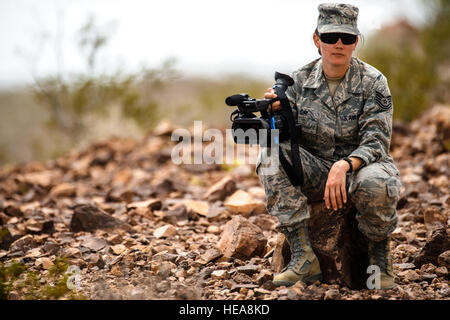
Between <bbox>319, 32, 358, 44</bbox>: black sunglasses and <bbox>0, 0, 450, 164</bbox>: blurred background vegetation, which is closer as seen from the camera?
<bbox>319, 32, 358, 44</bbox>: black sunglasses

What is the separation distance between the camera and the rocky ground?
10.9 ft

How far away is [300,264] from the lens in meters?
3.26

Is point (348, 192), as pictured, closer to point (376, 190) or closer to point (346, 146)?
point (376, 190)

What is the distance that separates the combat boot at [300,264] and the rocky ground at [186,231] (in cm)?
7

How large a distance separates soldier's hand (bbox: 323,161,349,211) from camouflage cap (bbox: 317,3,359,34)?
2.75 ft

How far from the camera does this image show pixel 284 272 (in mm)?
3266

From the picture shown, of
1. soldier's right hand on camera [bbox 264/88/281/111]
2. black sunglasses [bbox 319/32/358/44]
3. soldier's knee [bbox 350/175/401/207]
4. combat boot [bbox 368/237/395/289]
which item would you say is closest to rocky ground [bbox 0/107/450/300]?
combat boot [bbox 368/237/395/289]

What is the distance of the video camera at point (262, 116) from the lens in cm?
322

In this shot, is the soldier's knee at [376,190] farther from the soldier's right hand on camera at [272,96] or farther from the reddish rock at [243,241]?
the reddish rock at [243,241]

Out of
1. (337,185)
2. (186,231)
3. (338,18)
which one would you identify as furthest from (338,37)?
(186,231)

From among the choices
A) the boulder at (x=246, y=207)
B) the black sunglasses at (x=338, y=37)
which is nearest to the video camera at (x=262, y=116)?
the black sunglasses at (x=338, y=37)

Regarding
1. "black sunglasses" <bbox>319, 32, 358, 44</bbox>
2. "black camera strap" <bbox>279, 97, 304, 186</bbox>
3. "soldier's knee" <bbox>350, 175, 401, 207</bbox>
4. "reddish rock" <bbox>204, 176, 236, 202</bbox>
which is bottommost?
"reddish rock" <bbox>204, 176, 236, 202</bbox>

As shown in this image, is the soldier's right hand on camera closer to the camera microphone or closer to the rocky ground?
the camera microphone
